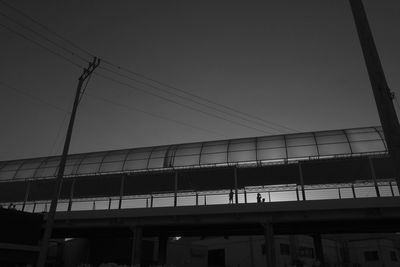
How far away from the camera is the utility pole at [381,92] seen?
7.60m

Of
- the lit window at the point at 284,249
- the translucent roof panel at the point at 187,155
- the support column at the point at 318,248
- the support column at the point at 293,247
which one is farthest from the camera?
the support column at the point at 293,247

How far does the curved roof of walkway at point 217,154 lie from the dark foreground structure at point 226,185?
0.30 ft

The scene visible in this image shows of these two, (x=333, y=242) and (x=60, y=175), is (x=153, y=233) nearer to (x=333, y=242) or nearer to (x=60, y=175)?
(x=60, y=175)

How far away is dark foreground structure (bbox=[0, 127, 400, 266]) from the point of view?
26469mm

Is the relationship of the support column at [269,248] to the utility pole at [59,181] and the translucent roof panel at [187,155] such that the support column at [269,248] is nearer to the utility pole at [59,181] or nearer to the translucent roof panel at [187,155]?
the translucent roof panel at [187,155]

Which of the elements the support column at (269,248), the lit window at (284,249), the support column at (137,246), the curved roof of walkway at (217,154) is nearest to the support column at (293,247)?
the lit window at (284,249)

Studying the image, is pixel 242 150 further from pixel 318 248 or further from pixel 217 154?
pixel 318 248

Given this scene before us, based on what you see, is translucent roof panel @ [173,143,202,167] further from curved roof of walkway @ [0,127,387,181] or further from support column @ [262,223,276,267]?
support column @ [262,223,276,267]

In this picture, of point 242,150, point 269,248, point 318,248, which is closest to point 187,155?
point 242,150

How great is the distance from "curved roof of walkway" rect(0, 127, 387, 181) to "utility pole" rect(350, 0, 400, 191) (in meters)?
22.8

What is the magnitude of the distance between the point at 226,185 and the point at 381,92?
28.8m

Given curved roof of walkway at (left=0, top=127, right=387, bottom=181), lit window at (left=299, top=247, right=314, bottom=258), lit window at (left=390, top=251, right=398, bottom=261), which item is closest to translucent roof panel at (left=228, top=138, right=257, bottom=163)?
curved roof of walkway at (left=0, top=127, right=387, bottom=181)

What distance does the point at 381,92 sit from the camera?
8070 millimetres

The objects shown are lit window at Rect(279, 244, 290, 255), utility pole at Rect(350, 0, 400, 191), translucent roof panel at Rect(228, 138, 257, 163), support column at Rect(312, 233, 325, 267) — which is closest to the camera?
utility pole at Rect(350, 0, 400, 191)
